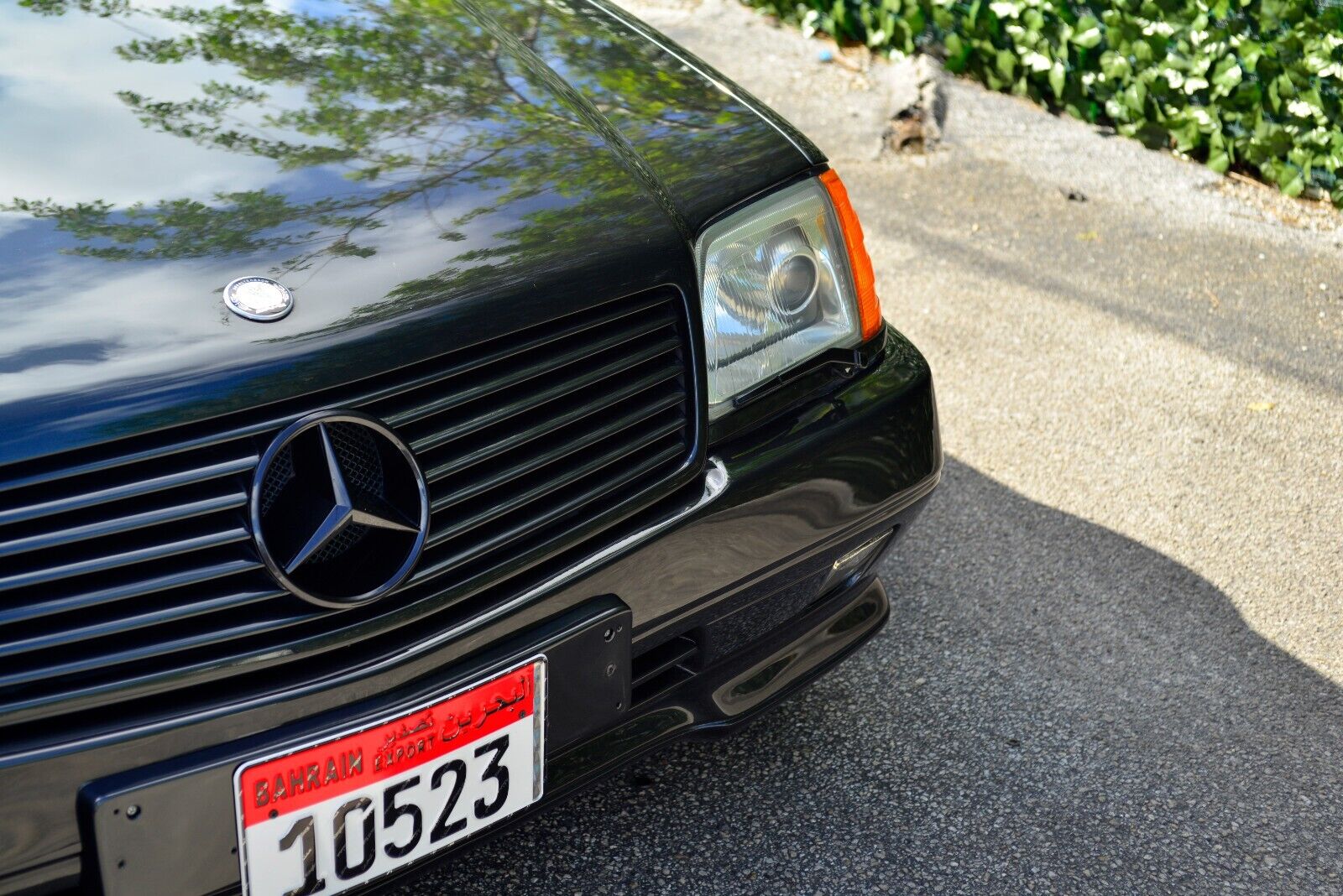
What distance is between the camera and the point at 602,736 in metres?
1.77

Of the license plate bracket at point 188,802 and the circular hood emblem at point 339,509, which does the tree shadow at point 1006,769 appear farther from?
the circular hood emblem at point 339,509

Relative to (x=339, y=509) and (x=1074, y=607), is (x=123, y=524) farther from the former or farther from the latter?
(x=1074, y=607)

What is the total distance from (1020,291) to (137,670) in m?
3.28

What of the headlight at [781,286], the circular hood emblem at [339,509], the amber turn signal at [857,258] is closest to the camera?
the circular hood emblem at [339,509]

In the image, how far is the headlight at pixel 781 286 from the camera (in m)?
1.84

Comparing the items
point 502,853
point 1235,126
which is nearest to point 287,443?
point 502,853

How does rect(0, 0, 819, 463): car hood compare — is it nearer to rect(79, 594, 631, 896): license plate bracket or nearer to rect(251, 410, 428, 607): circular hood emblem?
rect(251, 410, 428, 607): circular hood emblem

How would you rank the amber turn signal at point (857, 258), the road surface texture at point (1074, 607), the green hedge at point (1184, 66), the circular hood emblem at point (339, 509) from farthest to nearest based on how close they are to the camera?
the green hedge at point (1184, 66)
the road surface texture at point (1074, 607)
the amber turn signal at point (857, 258)
the circular hood emblem at point (339, 509)

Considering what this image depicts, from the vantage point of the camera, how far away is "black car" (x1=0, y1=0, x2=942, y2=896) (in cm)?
133

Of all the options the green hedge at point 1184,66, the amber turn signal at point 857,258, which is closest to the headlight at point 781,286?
the amber turn signal at point 857,258

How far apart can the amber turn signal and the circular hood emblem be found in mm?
856

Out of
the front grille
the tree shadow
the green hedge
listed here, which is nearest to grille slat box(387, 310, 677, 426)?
the front grille

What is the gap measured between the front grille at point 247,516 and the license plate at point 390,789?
110 millimetres

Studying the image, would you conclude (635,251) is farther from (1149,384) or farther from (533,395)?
(1149,384)
